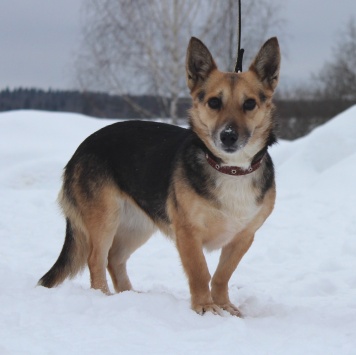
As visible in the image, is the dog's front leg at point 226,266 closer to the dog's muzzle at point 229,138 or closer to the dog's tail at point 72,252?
the dog's muzzle at point 229,138

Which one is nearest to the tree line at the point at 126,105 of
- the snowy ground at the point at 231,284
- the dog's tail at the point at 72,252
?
the snowy ground at the point at 231,284

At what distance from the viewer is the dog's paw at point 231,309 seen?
4.58 m

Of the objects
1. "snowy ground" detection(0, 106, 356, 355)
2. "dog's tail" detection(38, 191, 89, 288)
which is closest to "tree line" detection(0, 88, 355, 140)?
"snowy ground" detection(0, 106, 356, 355)

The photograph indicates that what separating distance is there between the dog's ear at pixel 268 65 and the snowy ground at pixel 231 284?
166cm

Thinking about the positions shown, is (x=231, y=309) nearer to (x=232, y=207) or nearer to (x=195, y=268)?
(x=195, y=268)

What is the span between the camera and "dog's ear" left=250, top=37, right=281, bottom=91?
4.53m

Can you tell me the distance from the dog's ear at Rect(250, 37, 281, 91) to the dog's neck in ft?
1.72

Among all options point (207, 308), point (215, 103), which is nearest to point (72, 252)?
point (207, 308)

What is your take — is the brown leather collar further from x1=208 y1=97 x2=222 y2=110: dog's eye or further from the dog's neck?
x1=208 y1=97 x2=222 y2=110: dog's eye

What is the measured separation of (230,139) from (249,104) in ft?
1.28

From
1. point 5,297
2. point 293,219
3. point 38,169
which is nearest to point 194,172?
point 5,297

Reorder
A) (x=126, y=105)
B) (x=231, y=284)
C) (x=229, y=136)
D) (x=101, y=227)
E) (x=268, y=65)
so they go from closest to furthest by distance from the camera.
Result: (x=229, y=136), (x=268, y=65), (x=101, y=227), (x=231, y=284), (x=126, y=105)

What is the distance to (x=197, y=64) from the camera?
15.1 feet

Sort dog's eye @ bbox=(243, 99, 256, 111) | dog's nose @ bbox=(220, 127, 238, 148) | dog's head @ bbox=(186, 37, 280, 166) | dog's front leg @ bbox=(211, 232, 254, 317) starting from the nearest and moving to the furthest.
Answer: dog's nose @ bbox=(220, 127, 238, 148) < dog's head @ bbox=(186, 37, 280, 166) < dog's eye @ bbox=(243, 99, 256, 111) < dog's front leg @ bbox=(211, 232, 254, 317)
